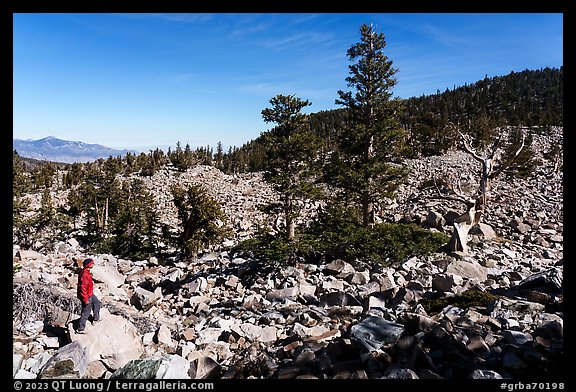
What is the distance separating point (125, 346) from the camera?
5.71m

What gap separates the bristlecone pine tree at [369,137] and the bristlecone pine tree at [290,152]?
2214mm

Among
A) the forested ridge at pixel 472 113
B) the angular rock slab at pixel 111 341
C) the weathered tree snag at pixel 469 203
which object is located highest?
the forested ridge at pixel 472 113

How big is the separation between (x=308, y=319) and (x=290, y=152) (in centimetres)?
734

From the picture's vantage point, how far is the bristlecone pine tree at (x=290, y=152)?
12.8m

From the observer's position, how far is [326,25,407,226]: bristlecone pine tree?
47.8 ft

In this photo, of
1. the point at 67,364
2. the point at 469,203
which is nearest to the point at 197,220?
the point at 67,364

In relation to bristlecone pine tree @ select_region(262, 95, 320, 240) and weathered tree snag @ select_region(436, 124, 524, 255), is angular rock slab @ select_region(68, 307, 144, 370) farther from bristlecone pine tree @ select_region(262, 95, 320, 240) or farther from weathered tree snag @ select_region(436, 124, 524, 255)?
weathered tree snag @ select_region(436, 124, 524, 255)

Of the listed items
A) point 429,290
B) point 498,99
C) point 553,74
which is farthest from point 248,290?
point 553,74

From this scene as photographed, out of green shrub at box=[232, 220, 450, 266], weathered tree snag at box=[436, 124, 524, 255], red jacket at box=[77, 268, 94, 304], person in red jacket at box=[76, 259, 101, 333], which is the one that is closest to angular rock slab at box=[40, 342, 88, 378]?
person in red jacket at box=[76, 259, 101, 333]

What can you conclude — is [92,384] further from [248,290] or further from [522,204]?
[522,204]

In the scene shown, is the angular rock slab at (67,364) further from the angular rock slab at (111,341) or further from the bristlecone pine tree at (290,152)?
the bristlecone pine tree at (290,152)

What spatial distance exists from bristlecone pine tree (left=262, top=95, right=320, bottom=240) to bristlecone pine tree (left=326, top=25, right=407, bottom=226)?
2214 millimetres

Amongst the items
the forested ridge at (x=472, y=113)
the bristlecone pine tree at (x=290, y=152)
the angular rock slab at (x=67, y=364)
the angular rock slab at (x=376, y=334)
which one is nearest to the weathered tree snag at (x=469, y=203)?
the bristlecone pine tree at (x=290, y=152)
